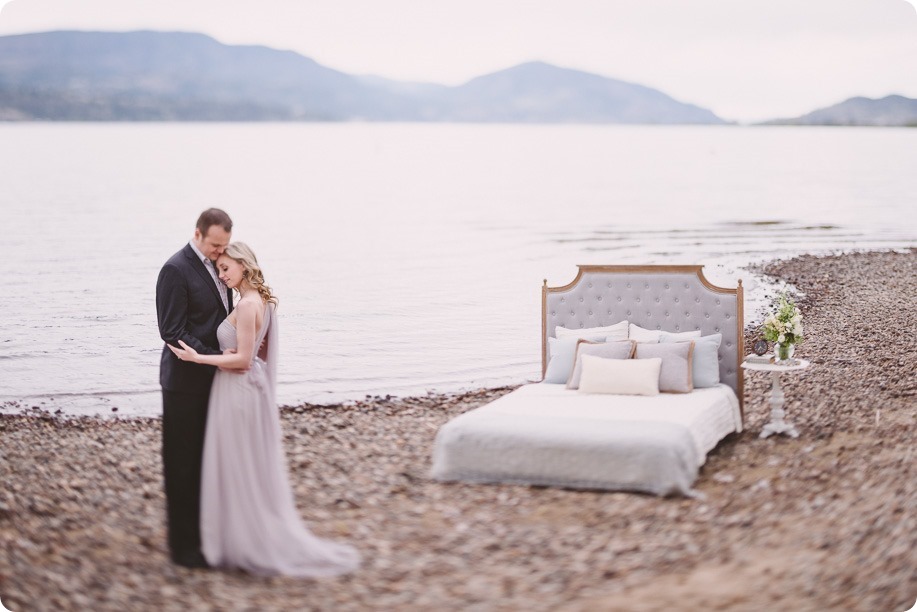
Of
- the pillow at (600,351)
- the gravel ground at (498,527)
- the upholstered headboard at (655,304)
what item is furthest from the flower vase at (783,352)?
the pillow at (600,351)

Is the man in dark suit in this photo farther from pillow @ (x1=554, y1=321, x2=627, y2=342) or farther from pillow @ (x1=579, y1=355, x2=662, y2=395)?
pillow @ (x1=554, y1=321, x2=627, y2=342)

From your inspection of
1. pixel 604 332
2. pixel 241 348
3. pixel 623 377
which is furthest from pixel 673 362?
pixel 241 348

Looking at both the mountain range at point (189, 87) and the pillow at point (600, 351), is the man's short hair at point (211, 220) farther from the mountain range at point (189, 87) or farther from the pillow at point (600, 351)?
the mountain range at point (189, 87)

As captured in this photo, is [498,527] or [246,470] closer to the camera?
[246,470]

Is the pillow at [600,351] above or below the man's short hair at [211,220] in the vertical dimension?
below

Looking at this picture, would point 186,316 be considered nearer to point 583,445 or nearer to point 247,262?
point 247,262

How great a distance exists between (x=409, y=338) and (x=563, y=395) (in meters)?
8.11

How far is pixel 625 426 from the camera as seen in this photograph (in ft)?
25.1

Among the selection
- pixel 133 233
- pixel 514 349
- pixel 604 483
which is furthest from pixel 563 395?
pixel 133 233

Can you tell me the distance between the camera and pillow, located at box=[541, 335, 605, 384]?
943cm

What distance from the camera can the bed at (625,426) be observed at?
7391 mm

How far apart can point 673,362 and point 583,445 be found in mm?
1882

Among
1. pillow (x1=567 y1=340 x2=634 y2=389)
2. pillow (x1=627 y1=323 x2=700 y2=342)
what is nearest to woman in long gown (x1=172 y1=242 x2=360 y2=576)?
pillow (x1=567 y1=340 x2=634 y2=389)

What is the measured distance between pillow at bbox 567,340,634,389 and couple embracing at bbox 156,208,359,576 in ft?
11.4
